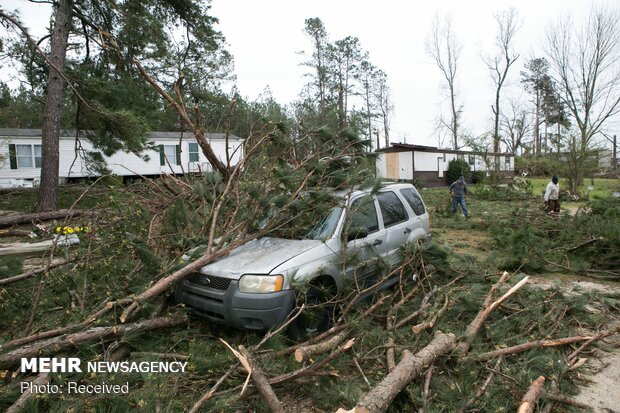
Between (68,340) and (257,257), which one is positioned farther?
(257,257)

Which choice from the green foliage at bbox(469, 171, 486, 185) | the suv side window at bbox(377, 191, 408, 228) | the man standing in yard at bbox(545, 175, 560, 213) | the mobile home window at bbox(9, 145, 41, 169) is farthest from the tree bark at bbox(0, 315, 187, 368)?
the green foliage at bbox(469, 171, 486, 185)

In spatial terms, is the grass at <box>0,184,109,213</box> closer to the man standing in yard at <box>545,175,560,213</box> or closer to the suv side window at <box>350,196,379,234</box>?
the suv side window at <box>350,196,379,234</box>

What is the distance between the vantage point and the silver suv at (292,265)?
11.5 feet

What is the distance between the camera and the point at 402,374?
2.75 m

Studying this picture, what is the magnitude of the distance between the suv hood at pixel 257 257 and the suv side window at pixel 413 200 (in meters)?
2.20

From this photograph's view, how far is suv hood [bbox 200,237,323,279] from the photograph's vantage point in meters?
3.65

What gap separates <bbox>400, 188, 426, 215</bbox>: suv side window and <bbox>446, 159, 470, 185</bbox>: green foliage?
25865mm

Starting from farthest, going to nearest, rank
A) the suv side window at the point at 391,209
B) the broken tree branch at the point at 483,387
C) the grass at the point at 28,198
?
1. the grass at the point at 28,198
2. the suv side window at the point at 391,209
3. the broken tree branch at the point at 483,387

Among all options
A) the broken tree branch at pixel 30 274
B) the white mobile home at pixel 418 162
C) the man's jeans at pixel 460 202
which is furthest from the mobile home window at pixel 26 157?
the man's jeans at pixel 460 202

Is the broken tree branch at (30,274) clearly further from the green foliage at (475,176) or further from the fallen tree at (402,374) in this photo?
the green foliage at (475,176)

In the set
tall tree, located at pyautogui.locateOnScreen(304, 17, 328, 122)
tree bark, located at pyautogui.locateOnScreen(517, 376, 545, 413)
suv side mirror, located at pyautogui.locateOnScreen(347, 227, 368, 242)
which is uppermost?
tall tree, located at pyautogui.locateOnScreen(304, 17, 328, 122)

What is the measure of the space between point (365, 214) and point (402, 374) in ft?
7.28

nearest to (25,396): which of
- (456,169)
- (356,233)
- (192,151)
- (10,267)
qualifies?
(10,267)

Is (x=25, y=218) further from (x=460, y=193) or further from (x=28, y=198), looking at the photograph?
(x=460, y=193)
